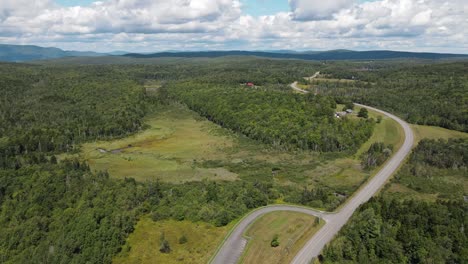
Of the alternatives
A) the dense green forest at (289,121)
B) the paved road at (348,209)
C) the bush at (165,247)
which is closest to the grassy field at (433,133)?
the paved road at (348,209)

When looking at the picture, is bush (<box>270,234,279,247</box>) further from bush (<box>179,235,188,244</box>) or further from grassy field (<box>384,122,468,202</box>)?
grassy field (<box>384,122,468,202</box>)

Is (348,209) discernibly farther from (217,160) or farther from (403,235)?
(217,160)

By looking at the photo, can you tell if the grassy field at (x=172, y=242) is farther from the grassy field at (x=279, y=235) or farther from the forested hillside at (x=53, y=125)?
the forested hillside at (x=53, y=125)

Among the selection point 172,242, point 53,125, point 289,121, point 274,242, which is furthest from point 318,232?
point 53,125

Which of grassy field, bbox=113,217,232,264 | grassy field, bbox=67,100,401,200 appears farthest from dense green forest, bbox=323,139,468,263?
grassy field, bbox=67,100,401,200

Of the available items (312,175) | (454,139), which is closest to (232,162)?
(312,175)

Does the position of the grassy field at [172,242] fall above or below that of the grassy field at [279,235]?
below
